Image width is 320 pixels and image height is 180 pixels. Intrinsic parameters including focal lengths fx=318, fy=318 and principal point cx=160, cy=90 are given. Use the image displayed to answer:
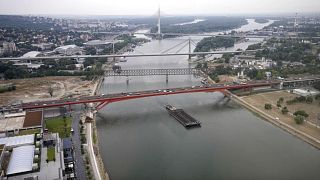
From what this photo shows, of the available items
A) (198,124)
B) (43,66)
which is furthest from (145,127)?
(43,66)

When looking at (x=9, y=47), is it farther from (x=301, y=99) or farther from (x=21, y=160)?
(x=301, y=99)

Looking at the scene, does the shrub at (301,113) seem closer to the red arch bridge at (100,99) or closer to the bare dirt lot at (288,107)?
the bare dirt lot at (288,107)

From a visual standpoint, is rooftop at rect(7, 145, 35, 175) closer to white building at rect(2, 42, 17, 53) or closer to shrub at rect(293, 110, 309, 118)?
shrub at rect(293, 110, 309, 118)

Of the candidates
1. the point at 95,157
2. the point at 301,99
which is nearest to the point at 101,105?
the point at 95,157

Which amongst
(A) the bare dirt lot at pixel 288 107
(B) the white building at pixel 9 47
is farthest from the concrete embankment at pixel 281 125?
(B) the white building at pixel 9 47

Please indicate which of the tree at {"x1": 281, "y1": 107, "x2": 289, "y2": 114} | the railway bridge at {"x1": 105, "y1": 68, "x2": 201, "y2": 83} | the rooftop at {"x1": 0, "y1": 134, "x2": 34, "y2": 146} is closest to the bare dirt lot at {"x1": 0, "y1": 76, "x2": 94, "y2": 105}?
the railway bridge at {"x1": 105, "y1": 68, "x2": 201, "y2": 83}

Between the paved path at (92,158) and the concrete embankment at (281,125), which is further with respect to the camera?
the concrete embankment at (281,125)

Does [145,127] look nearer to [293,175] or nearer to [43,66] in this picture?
[293,175]
